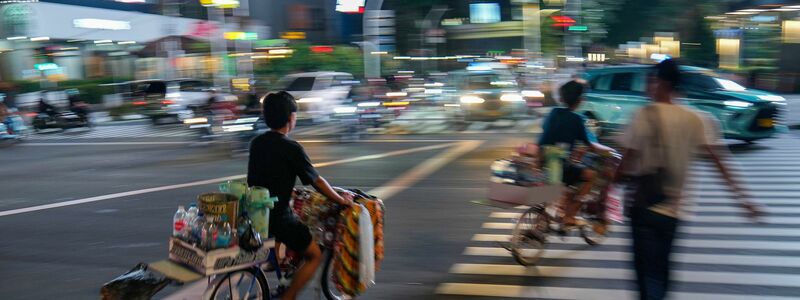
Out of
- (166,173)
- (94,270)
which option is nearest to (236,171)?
(166,173)

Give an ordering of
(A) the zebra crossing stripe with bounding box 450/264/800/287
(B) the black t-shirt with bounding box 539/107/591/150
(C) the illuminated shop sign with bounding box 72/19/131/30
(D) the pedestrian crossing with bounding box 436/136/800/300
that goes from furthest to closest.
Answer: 1. (C) the illuminated shop sign with bounding box 72/19/131/30
2. (B) the black t-shirt with bounding box 539/107/591/150
3. (A) the zebra crossing stripe with bounding box 450/264/800/287
4. (D) the pedestrian crossing with bounding box 436/136/800/300

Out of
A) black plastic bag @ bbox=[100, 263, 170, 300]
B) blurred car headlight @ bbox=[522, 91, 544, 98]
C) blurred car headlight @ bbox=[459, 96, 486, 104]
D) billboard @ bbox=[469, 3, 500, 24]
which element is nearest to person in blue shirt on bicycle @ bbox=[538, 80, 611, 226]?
black plastic bag @ bbox=[100, 263, 170, 300]

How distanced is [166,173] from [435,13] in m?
46.9

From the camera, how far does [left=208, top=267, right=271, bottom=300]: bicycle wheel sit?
4.16m

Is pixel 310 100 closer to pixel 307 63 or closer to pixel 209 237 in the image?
pixel 209 237

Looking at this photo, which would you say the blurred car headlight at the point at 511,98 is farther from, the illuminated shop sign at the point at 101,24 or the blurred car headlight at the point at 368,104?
the illuminated shop sign at the point at 101,24

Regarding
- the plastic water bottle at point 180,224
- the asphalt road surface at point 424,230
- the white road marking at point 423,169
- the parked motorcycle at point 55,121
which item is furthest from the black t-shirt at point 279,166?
the parked motorcycle at point 55,121

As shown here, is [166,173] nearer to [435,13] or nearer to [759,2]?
[759,2]

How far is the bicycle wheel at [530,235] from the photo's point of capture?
604 centimetres

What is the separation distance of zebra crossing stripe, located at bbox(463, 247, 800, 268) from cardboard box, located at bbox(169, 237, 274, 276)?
284 centimetres

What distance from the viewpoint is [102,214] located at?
8992 mm

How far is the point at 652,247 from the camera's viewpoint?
3.95m

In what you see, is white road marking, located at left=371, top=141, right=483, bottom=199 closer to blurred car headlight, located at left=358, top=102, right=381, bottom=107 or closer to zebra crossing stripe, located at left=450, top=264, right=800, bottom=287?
blurred car headlight, located at left=358, top=102, right=381, bottom=107

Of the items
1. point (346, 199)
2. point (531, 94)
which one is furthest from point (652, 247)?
point (531, 94)
